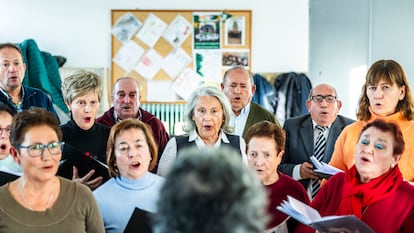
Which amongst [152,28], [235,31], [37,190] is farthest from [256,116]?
[152,28]

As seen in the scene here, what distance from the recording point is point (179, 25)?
6137 millimetres

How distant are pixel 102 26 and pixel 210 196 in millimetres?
5707

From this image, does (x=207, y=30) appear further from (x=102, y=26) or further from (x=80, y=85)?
(x=80, y=85)

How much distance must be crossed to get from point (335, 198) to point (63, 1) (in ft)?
15.6

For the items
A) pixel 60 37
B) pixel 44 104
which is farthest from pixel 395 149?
pixel 60 37

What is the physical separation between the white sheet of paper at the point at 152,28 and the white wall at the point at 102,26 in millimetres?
150

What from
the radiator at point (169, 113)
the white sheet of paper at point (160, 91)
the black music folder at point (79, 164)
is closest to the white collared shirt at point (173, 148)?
the black music folder at point (79, 164)

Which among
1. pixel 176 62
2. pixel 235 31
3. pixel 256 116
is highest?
pixel 235 31

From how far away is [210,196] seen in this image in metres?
0.68

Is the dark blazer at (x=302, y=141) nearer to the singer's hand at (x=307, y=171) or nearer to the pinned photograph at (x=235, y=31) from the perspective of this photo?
the singer's hand at (x=307, y=171)

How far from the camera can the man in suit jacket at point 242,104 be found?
3.48m

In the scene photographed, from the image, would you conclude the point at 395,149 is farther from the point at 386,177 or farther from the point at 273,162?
the point at 273,162

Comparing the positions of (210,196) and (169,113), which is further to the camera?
(169,113)

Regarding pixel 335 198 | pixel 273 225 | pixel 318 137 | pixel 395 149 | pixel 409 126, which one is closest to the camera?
pixel 395 149
